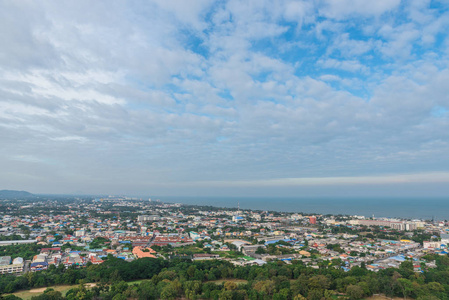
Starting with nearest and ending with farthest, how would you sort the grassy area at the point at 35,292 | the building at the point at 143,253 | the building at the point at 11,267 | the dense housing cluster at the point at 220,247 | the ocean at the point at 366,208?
the grassy area at the point at 35,292
the building at the point at 11,267
the dense housing cluster at the point at 220,247
the building at the point at 143,253
the ocean at the point at 366,208

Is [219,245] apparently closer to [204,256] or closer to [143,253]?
[204,256]

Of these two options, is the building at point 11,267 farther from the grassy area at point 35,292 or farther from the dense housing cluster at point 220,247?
the grassy area at point 35,292

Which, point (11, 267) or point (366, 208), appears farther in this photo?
point (366, 208)

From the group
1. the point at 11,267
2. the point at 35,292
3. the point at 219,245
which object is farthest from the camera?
the point at 219,245

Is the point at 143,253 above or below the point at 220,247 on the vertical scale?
above

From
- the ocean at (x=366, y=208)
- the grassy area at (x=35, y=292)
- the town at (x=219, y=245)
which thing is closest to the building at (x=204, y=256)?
the town at (x=219, y=245)

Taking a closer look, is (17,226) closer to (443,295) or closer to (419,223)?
(443,295)

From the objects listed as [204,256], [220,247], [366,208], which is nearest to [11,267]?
[204,256]

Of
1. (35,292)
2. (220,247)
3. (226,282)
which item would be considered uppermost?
(226,282)

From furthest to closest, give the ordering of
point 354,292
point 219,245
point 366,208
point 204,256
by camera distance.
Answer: point 366,208
point 219,245
point 204,256
point 354,292

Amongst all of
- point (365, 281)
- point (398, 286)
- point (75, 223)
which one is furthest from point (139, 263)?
point (75, 223)

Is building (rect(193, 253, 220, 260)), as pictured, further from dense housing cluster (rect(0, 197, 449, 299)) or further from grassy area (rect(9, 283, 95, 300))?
grassy area (rect(9, 283, 95, 300))
